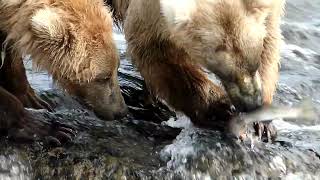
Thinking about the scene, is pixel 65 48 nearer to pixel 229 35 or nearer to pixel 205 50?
pixel 205 50

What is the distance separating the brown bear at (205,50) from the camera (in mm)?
5156

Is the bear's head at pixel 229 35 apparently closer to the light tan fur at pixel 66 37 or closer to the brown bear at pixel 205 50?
the brown bear at pixel 205 50

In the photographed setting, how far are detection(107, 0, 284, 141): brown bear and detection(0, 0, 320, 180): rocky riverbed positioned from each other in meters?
0.32

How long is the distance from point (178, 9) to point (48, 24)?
92 centimetres

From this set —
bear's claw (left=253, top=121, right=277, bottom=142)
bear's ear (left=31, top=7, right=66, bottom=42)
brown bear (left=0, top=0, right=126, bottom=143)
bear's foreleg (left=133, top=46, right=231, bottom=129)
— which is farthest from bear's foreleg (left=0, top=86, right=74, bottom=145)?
bear's claw (left=253, top=121, right=277, bottom=142)

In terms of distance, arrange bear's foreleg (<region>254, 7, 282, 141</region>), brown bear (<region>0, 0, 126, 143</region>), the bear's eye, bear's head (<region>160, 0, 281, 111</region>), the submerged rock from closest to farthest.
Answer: bear's head (<region>160, 0, 281, 111</region>), brown bear (<region>0, 0, 126, 143</region>), the submerged rock, the bear's eye, bear's foreleg (<region>254, 7, 282, 141</region>)

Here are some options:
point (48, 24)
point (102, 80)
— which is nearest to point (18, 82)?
point (102, 80)

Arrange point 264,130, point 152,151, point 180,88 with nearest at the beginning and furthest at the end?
point 152,151, point 180,88, point 264,130

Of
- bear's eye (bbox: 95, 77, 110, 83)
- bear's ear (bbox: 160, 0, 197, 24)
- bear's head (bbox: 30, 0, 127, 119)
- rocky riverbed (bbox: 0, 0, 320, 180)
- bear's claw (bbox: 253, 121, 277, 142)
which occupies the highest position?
bear's ear (bbox: 160, 0, 197, 24)

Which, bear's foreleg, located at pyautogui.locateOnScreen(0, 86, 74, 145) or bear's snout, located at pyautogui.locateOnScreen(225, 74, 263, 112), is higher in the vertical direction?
bear's snout, located at pyautogui.locateOnScreen(225, 74, 263, 112)

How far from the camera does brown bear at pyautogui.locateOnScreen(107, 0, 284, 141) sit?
16.9 ft

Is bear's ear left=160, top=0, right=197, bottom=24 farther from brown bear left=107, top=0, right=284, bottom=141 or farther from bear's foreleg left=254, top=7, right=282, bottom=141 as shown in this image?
bear's foreleg left=254, top=7, right=282, bottom=141

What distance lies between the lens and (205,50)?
534cm

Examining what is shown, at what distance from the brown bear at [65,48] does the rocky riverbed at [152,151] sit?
9.7 inches
